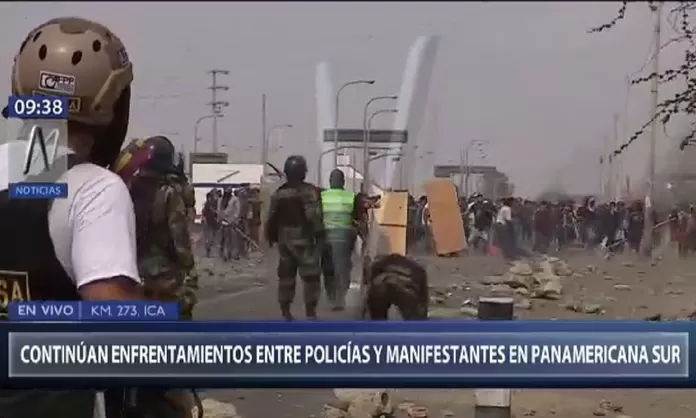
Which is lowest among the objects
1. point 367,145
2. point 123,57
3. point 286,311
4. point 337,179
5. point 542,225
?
point 286,311

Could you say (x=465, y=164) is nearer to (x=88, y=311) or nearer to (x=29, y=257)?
(x=88, y=311)

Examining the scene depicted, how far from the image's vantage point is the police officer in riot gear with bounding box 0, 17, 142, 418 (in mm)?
2764

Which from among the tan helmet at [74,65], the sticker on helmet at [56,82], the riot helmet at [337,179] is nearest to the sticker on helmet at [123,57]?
the tan helmet at [74,65]

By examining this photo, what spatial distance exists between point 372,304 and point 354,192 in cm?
33

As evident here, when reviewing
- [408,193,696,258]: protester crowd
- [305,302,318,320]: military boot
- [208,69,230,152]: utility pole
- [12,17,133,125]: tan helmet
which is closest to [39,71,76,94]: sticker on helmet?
[12,17,133,125]: tan helmet

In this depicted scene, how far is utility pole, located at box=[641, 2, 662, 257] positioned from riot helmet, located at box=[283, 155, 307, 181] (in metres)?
1.01

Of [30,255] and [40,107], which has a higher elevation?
[40,107]

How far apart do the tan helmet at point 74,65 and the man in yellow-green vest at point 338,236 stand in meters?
0.68

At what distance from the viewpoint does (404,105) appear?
294cm

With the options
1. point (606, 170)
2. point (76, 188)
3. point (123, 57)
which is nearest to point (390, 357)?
point (606, 170)

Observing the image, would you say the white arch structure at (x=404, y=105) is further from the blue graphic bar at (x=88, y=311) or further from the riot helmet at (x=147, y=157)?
the blue graphic bar at (x=88, y=311)

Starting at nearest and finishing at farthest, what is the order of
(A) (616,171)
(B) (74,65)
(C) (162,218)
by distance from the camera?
(B) (74,65), (C) (162,218), (A) (616,171)

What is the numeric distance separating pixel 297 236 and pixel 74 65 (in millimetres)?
796

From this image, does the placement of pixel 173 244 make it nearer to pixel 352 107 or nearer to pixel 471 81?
pixel 352 107
